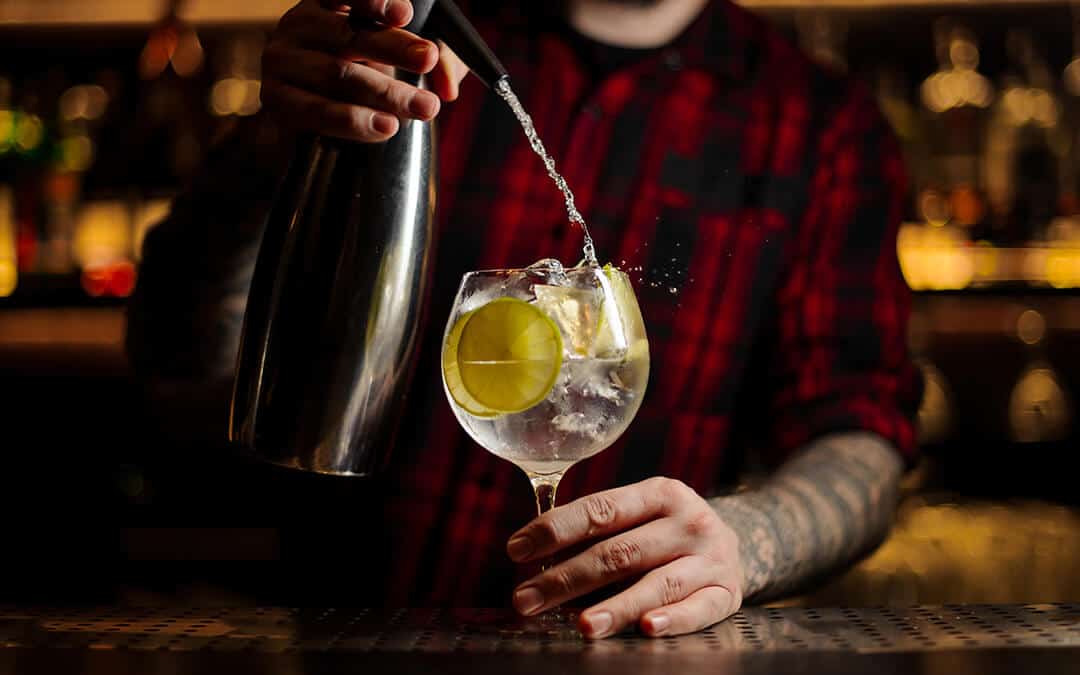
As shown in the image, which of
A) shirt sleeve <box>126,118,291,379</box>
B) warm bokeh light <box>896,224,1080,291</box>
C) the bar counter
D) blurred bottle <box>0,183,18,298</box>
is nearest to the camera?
the bar counter

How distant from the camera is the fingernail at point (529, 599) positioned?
0.81m

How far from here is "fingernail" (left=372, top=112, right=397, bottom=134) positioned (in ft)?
2.82

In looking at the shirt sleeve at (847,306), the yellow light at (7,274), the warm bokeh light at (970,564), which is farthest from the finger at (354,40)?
the yellow light at (7,274)

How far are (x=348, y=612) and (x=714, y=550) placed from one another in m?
0.25

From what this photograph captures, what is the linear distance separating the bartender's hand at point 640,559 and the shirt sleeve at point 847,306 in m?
0.54

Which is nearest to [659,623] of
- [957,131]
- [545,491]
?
[545,491]

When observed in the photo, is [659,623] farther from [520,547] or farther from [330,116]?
[330,116]

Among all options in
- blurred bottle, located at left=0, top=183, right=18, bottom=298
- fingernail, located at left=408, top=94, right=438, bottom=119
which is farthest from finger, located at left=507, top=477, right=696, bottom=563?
blurred bottle, located at left=0, top=183, right=18, bottom=298

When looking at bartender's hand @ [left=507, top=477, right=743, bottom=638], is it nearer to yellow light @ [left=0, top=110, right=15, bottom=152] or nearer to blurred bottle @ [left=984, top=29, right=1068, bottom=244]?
blurred bottle @ [left=984, top=29, right=1068, bottom=244]

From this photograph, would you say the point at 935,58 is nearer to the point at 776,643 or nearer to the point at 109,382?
the point at 109,382

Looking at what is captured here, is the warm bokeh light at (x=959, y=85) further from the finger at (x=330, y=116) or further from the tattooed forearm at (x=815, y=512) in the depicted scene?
the finger at (x=330, y=116)

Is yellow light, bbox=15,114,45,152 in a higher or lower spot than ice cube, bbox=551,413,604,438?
higher

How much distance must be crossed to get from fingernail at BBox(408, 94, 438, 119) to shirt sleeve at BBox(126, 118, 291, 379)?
1.33ft

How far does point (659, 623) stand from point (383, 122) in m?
0.37
